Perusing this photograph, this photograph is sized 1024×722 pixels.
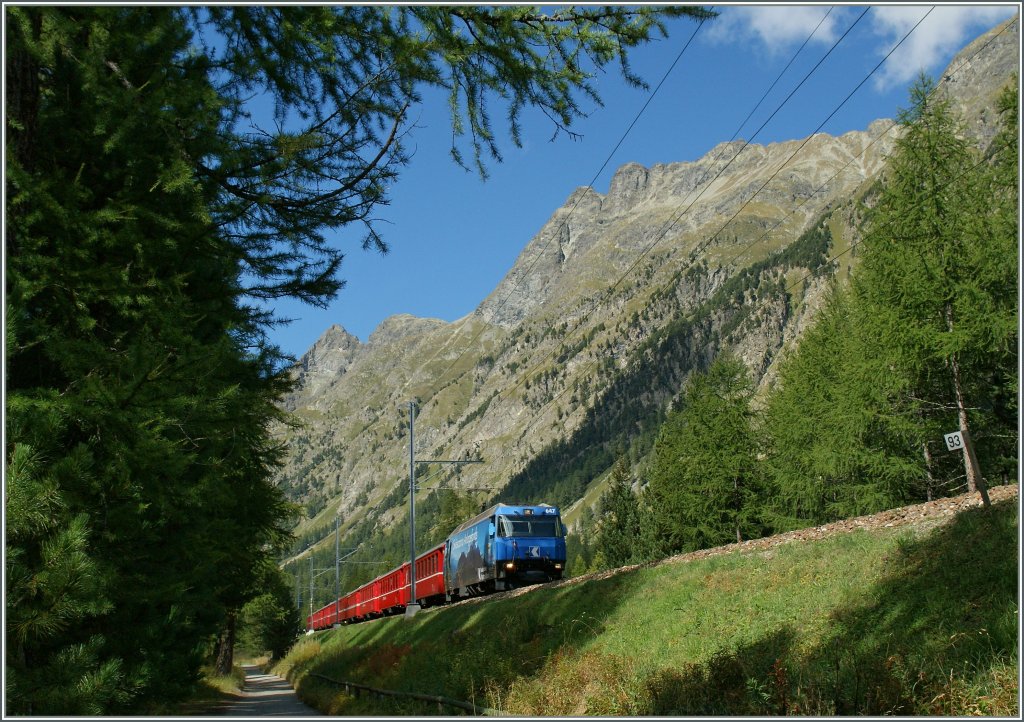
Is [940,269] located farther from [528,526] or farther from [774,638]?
[528,526]

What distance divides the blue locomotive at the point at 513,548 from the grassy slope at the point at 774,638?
7036 mm

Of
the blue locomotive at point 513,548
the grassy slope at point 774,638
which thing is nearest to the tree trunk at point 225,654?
the blue locomotive at point 513,548

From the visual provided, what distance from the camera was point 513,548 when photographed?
25.5m

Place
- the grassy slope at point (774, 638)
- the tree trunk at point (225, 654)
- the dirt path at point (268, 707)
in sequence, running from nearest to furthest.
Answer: the grassy slope at point (774, 638) → the dirt path at point (268, 707) → the tree trunk at point (225, 654)

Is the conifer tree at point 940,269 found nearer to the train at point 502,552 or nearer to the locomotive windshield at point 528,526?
the locomotive windshield at point 528,526

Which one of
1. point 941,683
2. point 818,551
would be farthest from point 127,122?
point 818,551

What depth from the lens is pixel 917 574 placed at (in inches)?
398

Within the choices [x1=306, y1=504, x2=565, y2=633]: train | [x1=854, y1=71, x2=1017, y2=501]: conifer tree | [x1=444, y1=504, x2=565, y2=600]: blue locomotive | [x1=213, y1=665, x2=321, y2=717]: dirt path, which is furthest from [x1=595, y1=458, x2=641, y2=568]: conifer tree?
[x1=854, y1=71, x2=1017, y2=501]: conifer tree

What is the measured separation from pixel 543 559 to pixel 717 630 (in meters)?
15.2

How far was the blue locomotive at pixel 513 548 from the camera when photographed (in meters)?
25.4

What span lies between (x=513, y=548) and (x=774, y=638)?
16.0 metres

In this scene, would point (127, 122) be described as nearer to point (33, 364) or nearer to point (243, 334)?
point (33, 364)

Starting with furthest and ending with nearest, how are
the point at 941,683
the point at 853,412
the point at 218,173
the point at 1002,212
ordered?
the point at 853,412, the point at 1002,212, the point at 941,683, the point at 218,173

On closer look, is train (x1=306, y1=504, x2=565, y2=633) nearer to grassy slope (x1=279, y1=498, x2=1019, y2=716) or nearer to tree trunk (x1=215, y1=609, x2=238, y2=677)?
grassy slope (x1=279, y1=498, x2=1019, y2=716)
